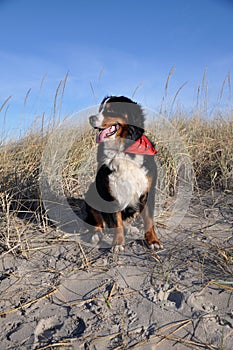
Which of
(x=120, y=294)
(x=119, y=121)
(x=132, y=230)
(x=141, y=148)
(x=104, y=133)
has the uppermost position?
(x=119, y=121)

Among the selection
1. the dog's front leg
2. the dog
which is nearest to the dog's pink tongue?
the dog

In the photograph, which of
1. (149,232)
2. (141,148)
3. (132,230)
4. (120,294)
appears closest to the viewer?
(120,294)

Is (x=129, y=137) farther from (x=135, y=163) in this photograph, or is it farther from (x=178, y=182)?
(x=178, y=182)

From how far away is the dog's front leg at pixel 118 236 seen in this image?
2.50 metres

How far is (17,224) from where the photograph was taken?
295cm

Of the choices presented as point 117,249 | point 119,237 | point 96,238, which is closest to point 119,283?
point 117,249

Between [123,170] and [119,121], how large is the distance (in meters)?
0.47

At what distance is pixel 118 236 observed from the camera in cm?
264

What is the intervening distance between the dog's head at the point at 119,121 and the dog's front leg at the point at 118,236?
2.35ft

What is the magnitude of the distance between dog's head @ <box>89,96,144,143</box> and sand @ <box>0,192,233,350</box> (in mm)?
963

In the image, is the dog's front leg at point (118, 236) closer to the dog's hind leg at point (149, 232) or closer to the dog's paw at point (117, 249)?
the dog's paw at point (117, 249)

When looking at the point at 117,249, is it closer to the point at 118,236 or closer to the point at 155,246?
the point at 118,236

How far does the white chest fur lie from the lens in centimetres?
268

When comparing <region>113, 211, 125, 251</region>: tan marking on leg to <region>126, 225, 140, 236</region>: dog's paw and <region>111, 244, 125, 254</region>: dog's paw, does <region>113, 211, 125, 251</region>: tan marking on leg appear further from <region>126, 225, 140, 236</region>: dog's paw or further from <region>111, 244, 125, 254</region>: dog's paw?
<region>126, 225, 140, 236</region>: dog's paw
